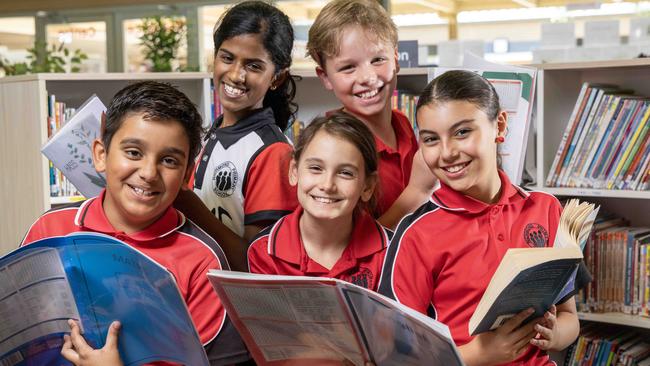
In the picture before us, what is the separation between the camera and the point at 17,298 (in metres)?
1.35

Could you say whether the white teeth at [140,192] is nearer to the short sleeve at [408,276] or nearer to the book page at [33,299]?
the book page at [33,299]

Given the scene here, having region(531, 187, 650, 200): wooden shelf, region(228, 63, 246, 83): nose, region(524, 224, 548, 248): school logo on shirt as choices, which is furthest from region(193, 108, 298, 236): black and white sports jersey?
region(531, 187, 650, 200): wooden shelf

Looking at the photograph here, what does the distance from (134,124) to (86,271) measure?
0.38 meters

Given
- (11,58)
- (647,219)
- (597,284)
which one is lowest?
(597,284)

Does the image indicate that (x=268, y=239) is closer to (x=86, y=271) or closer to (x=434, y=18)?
(x=86, y=271)

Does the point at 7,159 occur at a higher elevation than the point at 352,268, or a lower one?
higher

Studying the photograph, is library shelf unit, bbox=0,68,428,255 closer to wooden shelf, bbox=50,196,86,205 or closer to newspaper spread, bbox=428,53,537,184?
wooden shelf, bbox=50,196,86,205

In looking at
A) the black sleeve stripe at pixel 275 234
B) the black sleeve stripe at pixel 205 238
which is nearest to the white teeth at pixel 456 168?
the black sleeve stripe at pixel 275 234

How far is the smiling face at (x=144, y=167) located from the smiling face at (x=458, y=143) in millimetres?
525

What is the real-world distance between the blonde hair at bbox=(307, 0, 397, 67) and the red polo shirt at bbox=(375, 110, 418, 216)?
0.25m

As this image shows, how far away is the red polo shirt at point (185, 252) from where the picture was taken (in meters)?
1.56

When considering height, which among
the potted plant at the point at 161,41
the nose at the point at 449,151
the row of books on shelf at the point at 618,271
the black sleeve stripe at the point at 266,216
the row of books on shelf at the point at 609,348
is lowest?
the row of books on shelf at the point at 609,348

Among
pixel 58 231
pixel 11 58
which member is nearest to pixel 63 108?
pixel 58 231

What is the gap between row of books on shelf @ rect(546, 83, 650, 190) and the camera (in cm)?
266
